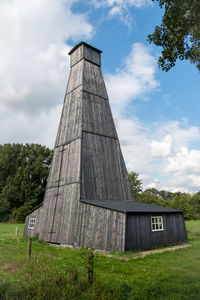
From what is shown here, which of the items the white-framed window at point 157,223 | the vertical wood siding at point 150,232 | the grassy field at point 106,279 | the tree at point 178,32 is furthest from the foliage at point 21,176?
the tree at point 178,32

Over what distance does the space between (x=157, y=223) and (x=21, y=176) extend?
40.4 meters

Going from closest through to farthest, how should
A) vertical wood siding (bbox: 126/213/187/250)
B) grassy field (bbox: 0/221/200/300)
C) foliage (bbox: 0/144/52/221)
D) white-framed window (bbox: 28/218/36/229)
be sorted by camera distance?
grassy field (bbox: 0/221/200/300), vertical wood siding (bbox: 126/213/187/250), white-framed window (bbox: 28/218/36/229), foliage (bbox: 0/144/52/221)

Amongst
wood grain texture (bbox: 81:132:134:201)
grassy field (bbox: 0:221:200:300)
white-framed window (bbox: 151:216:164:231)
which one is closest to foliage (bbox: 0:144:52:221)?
wood grain texture (bbox: 81:132:134:201)

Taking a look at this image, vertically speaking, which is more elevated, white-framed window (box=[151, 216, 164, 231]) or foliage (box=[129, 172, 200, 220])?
foliage (box=[129, 172, 200, 220])

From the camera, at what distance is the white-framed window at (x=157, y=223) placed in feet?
49.9

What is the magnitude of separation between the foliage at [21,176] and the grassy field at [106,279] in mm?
38488

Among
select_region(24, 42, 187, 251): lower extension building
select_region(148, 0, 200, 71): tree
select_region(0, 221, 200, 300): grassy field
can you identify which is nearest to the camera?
select_region(0, 221, 200, 300): grassy field

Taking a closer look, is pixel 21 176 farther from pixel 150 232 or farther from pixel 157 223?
pixel 150 232

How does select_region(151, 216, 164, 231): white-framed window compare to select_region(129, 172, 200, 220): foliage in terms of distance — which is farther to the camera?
select_region(129, 172, 200, 220): foliage

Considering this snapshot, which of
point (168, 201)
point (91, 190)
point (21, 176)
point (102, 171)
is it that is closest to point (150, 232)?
point (91, 190)

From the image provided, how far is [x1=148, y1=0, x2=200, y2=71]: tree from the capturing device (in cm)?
751

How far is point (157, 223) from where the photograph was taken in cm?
1559

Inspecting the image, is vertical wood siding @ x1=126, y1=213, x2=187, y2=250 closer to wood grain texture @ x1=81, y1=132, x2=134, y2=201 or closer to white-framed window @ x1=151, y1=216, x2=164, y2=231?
white-framed window @ x1=151, y1=216, x2=164, y2=231

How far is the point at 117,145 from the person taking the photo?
22094 mm
